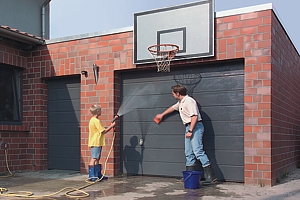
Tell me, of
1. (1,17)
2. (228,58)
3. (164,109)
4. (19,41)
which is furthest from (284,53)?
(1,17)

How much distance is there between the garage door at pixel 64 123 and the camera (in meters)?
8.83

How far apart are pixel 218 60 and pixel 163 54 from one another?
1.12m

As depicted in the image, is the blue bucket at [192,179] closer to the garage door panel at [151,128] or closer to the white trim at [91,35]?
the garage door panel at [151,128]

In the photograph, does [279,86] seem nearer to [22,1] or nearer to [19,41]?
[19,41]

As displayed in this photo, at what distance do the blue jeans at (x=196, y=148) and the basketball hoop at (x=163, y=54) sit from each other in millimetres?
1353

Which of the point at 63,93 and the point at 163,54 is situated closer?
the point at 163,54

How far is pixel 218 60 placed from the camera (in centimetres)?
709

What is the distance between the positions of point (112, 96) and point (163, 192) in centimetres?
274

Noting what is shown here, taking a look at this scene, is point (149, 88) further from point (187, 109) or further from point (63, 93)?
point (63, 93)

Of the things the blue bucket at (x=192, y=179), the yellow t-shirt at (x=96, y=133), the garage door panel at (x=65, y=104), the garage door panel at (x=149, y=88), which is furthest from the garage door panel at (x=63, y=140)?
the blue bucket at (x=192, y=179)

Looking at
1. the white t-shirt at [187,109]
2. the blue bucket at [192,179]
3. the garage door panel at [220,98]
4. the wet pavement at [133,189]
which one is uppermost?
the garage door panel at [220,98]

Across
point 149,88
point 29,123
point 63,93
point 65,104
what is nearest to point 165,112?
point 149,88

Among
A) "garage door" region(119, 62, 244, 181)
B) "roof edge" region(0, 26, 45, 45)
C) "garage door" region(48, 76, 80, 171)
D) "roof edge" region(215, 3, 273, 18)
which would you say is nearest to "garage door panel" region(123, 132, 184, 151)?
"garage door" region(119, 62, 244, 181)

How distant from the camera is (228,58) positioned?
696 centimetres
